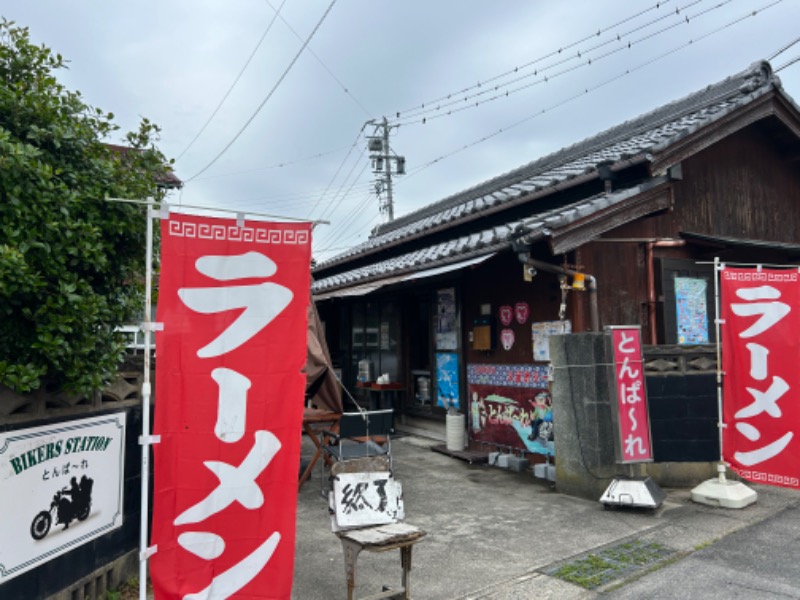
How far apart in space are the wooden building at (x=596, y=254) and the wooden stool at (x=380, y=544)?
371 centimetres

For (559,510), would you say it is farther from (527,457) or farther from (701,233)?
(701,233)

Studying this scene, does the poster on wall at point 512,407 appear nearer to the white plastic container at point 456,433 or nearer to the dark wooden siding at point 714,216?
the white plastic container at point 456,433

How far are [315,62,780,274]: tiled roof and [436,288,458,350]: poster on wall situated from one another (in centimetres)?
147

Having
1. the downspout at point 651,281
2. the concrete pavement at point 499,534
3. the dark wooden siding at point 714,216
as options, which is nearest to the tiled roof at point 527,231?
the dark wooden siding at point 714,216

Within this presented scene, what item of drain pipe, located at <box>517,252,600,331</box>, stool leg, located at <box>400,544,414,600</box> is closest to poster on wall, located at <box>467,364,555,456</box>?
drain pipe, located at <box>517,252,600,331</box>

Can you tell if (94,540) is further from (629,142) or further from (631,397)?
(629,142)

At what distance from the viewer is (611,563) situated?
15.6 feet

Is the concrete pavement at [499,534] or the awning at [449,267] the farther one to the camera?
the awning at [449,267]

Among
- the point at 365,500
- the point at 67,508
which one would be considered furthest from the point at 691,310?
the point at 67,508

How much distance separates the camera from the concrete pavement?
438cm

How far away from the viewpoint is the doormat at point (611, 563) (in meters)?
4.46

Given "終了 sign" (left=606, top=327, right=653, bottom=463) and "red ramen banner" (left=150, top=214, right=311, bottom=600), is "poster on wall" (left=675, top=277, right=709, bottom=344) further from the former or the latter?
"red ramen banner" (left=150, top=214, right=311, bottom=600)

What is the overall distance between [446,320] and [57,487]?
23.5 feet

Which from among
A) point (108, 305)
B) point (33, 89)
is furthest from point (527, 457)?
point (33, 89)
